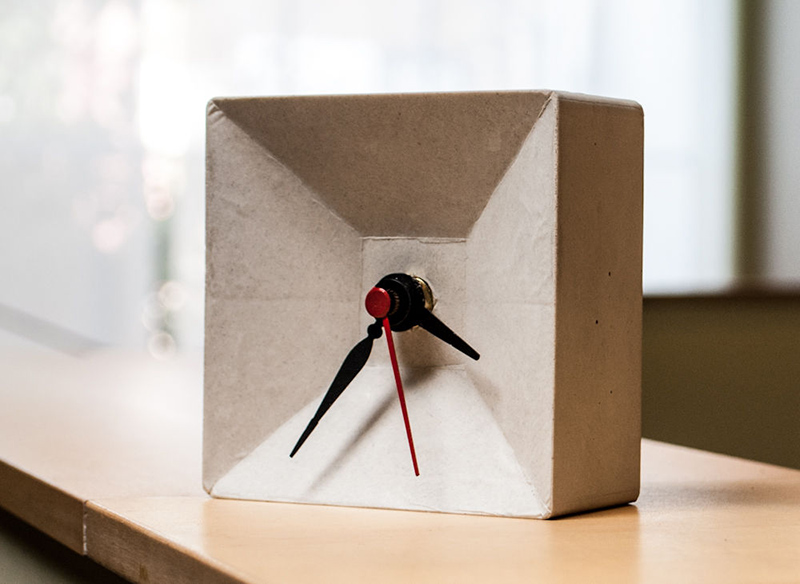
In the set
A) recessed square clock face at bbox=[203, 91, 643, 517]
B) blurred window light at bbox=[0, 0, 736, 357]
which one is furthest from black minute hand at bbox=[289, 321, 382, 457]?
blurred window light at bbox=[0, 0, 736, 357]

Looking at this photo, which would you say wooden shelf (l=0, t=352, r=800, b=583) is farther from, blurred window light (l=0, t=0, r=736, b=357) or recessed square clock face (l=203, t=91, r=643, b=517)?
blurred window light (l=0, t=0, r=736, b=357)

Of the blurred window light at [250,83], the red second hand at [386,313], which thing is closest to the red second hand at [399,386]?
the red second hand at [386,313]

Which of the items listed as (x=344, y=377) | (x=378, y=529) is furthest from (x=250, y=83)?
(x=378, y=529)

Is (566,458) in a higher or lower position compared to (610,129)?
lower

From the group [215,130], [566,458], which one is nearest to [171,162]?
[215,130]

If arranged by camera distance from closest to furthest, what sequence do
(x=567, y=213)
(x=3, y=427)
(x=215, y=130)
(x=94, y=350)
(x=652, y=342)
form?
(x=567, y=213) → (x=215, y=130) → (x=3, y=427) → (x=652, y=342) → (x=94, y=350)

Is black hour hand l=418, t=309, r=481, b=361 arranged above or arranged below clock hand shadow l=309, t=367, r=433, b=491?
above

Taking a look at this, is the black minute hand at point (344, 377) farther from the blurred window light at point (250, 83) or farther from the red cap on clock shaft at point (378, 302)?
the blurred window light at point (250, 83)

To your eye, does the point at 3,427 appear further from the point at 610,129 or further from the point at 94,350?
the point at 94,350
